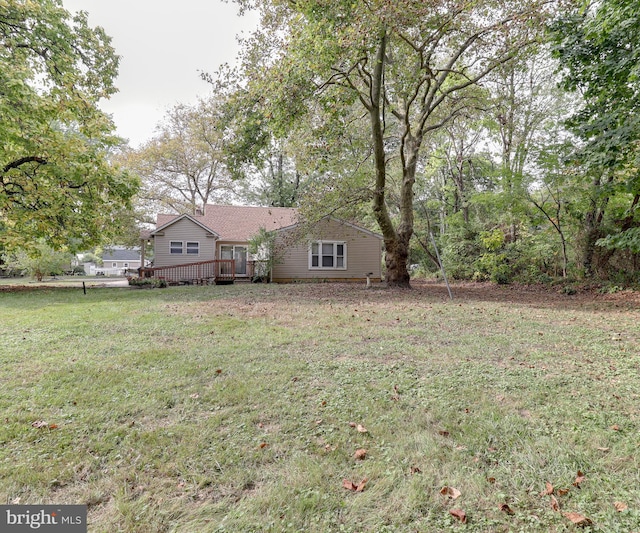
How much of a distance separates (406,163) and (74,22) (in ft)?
46.6

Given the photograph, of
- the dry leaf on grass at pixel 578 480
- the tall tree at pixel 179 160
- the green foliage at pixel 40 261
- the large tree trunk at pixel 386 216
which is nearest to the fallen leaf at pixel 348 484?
the dry leaf on grass at pixel 578 480

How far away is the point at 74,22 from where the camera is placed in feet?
42.0

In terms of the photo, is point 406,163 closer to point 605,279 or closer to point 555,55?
point 555,55

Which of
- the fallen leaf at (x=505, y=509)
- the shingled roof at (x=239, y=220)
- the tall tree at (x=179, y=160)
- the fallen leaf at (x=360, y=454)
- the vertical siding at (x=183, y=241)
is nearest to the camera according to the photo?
the fallen leaf at (x=505, y=509)

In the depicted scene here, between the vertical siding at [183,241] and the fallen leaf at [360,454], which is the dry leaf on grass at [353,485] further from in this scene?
the vertical siding at [183,241]

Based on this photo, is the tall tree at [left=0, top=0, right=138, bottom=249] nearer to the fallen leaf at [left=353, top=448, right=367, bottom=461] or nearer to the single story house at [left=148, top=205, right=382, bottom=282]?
the single story house at [left=148, top=205, right=382, bottom=282]

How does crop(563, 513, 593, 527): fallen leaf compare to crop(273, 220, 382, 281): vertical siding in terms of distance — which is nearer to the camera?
crop(563, 513, 593, 527): fallen leaf

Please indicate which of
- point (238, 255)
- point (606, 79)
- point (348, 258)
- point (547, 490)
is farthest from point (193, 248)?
point (547, 490)

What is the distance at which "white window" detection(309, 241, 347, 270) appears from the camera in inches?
756

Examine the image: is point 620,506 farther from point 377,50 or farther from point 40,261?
point 40,261

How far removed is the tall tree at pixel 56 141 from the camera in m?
9.79

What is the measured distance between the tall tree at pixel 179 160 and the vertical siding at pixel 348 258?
1104cm

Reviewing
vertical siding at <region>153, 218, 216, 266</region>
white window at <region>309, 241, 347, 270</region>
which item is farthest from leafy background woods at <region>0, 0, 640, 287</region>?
white window at <region>309, 241, 347, 270</region>

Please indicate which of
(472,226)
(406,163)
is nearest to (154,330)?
(406,163)
